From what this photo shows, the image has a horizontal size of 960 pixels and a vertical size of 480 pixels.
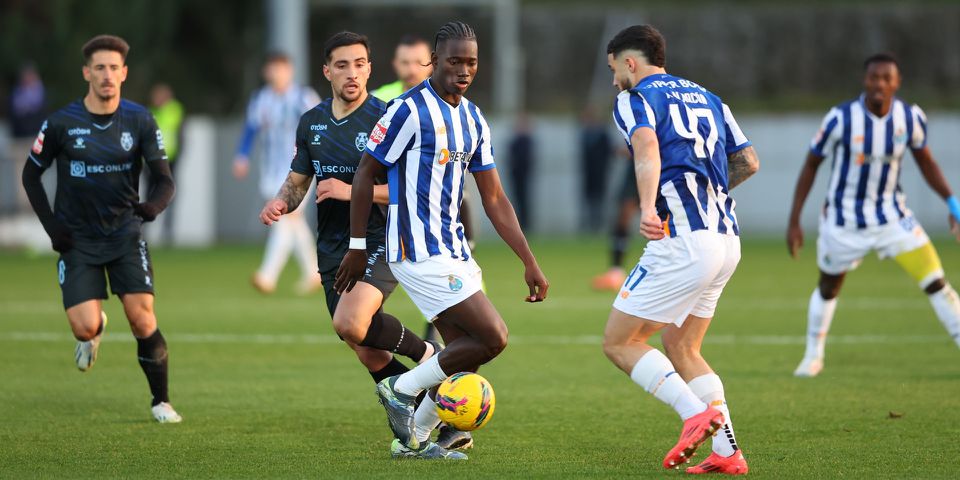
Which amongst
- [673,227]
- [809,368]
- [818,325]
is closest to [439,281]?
[673,227]

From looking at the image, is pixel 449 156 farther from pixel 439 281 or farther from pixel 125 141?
pixel 125 141

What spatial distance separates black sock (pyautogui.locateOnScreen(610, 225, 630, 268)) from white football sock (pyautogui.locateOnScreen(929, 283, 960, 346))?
19.8 ft

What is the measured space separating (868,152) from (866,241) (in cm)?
64

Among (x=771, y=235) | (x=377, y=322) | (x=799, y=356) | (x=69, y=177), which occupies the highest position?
(x=69, y=177)

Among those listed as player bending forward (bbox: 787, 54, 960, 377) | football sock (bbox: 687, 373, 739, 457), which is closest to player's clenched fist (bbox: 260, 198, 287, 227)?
football sock (bbox: 687, 373, 739, 457)

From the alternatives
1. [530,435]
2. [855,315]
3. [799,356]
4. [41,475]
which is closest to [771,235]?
[855,315]

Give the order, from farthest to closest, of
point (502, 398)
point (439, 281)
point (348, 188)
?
1. point (502, 398)
2. point (348, 188)
3. point (439, 281)

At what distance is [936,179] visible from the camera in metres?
9.68

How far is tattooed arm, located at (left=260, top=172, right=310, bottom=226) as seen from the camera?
6.93 metres

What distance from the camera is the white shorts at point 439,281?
250 inches

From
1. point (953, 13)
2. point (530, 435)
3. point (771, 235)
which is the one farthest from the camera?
point (953, 13)

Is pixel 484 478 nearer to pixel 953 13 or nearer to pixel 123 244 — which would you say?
pixel 123 244

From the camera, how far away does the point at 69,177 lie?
25.9 feet

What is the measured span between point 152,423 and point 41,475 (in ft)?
4.95
